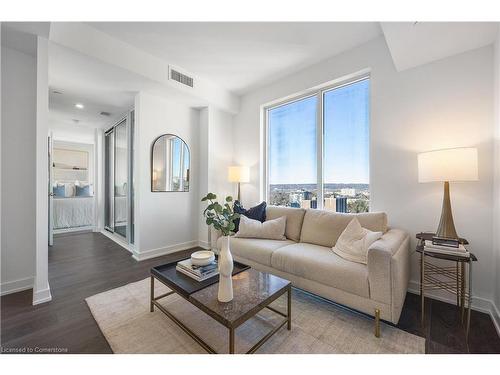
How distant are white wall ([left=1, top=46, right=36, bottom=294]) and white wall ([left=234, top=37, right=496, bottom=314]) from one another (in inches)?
137

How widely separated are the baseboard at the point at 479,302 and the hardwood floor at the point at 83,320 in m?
0.05

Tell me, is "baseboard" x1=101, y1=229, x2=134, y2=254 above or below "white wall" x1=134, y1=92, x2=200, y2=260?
below

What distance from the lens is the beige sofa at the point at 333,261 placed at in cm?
151

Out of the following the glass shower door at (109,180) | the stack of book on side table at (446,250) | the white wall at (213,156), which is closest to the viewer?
the stack of book on side table at (446,250)

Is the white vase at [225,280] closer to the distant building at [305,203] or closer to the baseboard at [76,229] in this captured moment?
the distant building at [305,203]

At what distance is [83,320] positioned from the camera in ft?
5.59

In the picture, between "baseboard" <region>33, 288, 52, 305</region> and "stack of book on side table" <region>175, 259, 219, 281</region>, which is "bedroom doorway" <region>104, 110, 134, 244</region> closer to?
"baseboard" <region>33, 288, 52, 305</region>

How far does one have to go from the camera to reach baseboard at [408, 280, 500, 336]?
1673 mm

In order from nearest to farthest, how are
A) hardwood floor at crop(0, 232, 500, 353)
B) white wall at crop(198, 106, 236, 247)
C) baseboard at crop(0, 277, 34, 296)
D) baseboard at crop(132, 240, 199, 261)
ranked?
hardwood floor at crop(0, 232, 500, 353)
baseboard at crop(0, 277, 34, 296)
baseboard at crop(132, 240, 199, 261)
white wall at crop(198, 106, 236, 247)

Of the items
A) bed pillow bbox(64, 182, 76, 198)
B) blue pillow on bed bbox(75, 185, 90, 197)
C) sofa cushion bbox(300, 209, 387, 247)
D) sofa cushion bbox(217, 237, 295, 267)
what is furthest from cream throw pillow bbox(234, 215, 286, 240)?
bed pillow bbox(64, 182, 76, 198)

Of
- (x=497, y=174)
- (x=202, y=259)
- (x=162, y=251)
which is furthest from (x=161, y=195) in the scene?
(x=497, y=174)

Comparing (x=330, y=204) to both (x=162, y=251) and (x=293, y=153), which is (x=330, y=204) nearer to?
(x=293, y=153)

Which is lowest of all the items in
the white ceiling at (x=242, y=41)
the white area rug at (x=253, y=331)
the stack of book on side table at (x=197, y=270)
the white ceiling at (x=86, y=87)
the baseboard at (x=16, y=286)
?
the white area rug at (x=253, y=331)

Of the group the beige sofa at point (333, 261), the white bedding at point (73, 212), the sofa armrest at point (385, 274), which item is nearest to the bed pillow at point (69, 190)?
the white bedding at point (73, 212)
